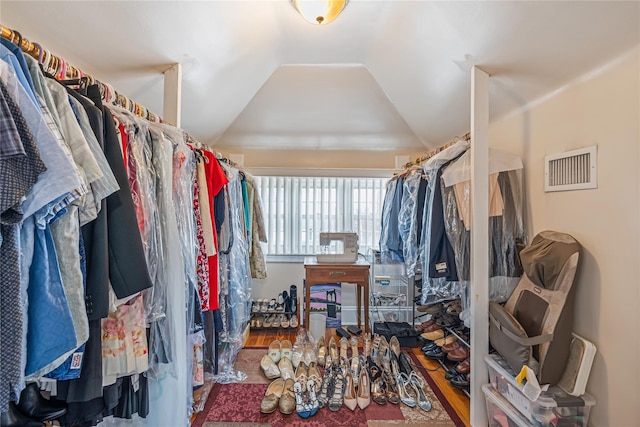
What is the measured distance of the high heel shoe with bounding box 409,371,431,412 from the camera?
1.56 meters

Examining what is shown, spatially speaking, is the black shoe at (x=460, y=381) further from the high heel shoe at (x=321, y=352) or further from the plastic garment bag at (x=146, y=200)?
the plastic garment bag at (x=146, y=200)

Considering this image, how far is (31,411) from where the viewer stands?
0.67 meters

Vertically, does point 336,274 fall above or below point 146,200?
below

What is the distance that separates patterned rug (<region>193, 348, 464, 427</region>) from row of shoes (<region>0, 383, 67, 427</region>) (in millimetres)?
948

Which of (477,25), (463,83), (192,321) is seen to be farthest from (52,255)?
(463,83)

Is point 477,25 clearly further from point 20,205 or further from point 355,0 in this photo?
point 20,205

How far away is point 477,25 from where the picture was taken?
127 cm

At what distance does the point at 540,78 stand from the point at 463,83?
41 cm

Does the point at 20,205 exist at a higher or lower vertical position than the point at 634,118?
lower

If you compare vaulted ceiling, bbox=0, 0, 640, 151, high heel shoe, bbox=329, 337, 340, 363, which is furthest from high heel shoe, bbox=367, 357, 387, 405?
vaulted ceiling, bbox=0, 0, 640, 151

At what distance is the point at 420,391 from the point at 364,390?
13.9 inches

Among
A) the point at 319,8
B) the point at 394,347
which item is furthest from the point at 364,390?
the point at 319,8

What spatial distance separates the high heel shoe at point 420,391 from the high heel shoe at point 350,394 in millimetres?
375

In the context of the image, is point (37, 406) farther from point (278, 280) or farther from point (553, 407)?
point (278, 280)
